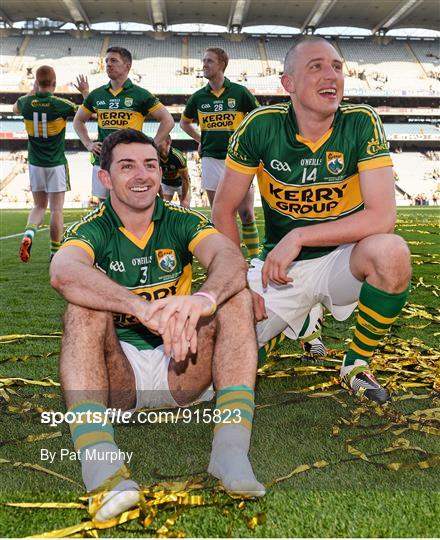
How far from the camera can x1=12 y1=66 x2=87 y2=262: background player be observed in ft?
27.3

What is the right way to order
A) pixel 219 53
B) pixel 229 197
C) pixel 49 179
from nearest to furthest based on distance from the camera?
→ pixel 229 197 < pixel 219 53 < pixel 49 179

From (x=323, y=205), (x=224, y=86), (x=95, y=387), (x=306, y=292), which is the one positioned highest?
(x=224, y=86)

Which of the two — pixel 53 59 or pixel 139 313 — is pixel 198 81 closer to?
pixel 53 59

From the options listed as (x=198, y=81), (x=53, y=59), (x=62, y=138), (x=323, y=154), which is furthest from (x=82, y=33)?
(x=323, y=154)

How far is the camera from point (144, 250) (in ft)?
8.95

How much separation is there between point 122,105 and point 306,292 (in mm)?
5118

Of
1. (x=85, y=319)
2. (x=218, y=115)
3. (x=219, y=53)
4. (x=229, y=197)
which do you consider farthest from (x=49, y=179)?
(x=85, y=319)

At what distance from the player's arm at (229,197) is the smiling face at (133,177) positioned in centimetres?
64

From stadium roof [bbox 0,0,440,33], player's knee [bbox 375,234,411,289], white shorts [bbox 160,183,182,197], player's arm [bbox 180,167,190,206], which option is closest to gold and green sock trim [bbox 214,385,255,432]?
player's knee [bbox 375,234,411,289]

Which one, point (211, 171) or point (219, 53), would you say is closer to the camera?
point (219, 53)

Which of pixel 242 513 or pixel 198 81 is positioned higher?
pixel 198 81

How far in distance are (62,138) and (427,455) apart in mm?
7504

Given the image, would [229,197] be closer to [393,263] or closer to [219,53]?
[393,263]

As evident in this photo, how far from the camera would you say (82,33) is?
4741 centimetres
